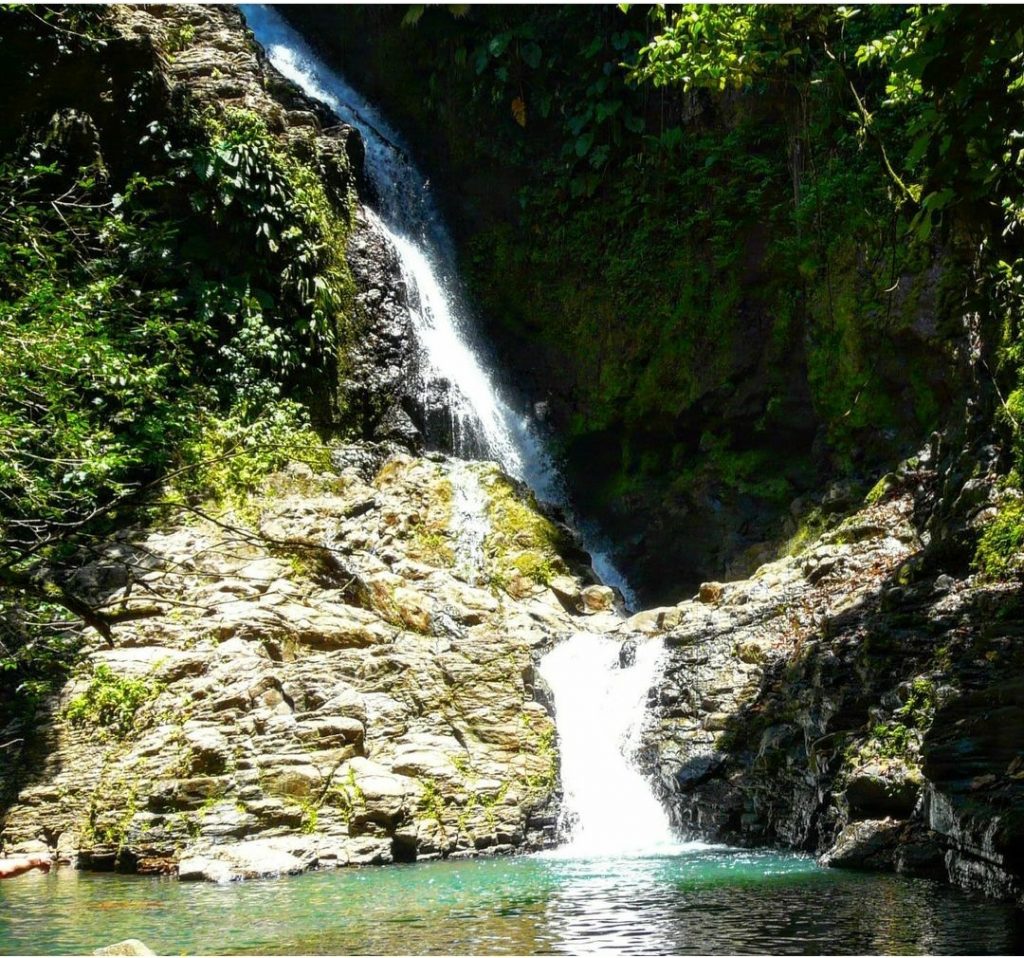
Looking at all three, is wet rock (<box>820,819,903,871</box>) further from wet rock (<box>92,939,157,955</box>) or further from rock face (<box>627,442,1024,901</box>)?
wet rock (<box>92,939,157,955</box>)

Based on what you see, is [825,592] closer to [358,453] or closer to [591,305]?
[358,453]

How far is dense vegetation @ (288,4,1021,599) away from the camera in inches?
622

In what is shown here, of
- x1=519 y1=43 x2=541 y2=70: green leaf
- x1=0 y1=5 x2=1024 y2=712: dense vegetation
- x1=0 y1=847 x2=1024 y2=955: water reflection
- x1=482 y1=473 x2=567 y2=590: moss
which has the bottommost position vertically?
x1=0 y1=847 x2=1024 y2=955: water reflection

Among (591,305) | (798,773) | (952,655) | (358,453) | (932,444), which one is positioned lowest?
(798,773)

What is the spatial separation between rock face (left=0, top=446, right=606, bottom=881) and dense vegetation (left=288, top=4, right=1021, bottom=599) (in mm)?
6190

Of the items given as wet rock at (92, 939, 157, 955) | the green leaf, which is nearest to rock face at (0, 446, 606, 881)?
wet rock at (92, 939, 157, 955)

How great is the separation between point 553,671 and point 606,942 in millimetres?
7014

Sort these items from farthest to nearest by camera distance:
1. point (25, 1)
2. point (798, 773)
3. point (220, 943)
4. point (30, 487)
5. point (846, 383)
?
point (846, 383)
point (798, 773)
point (30, 487)
point (220, 943)
point (25, 1)

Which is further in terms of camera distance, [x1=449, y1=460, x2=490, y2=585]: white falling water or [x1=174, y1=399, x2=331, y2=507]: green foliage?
[x1=449, y1=460, x2=490, y2=585]: white falling water

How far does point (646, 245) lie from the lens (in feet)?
63.8

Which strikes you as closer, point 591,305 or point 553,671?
point 553,671

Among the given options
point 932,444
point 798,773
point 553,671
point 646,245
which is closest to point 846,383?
point 932,444

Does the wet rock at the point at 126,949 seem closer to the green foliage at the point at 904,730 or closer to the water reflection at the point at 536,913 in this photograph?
the water reflection at the point at 536,913

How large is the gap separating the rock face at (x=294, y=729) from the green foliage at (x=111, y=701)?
0.02 meters
